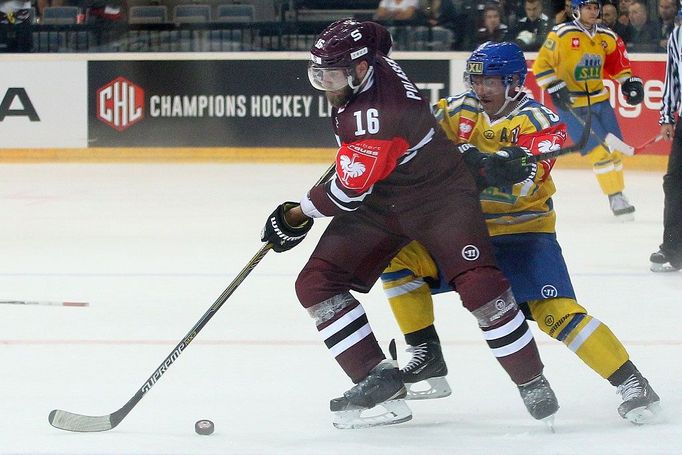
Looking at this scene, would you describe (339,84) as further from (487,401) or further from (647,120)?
(647,120)

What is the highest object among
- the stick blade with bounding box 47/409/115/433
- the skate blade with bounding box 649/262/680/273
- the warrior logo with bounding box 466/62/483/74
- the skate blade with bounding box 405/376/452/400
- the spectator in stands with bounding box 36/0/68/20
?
the warrior logo with bounding box 466/62/483/74

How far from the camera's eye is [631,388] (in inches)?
126

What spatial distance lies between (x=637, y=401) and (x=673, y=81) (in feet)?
9.11

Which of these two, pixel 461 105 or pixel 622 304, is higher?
pixel 461 105

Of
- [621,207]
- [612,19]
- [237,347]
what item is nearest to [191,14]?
[612,19]

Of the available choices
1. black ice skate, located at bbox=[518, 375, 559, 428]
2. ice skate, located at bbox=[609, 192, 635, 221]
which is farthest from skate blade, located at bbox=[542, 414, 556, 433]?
ice skate, located at bbox=[609, 192, 635, 221]

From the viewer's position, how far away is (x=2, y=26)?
32.8ft

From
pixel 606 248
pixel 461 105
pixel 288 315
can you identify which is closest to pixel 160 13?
pixel 606 248

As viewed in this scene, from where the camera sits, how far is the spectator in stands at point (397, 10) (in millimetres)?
9859

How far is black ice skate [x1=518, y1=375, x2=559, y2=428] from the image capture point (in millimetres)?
3100

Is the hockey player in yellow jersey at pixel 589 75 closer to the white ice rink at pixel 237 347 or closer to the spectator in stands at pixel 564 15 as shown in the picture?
the white ice rink at pixel 237 347

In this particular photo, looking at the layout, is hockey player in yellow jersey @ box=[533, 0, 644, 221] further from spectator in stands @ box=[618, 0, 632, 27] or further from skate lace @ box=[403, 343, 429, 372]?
skate lace @ box=[403, 343, 429, 372]

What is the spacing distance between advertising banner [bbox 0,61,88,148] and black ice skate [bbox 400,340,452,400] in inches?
268

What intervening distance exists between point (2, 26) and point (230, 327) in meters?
6.30
